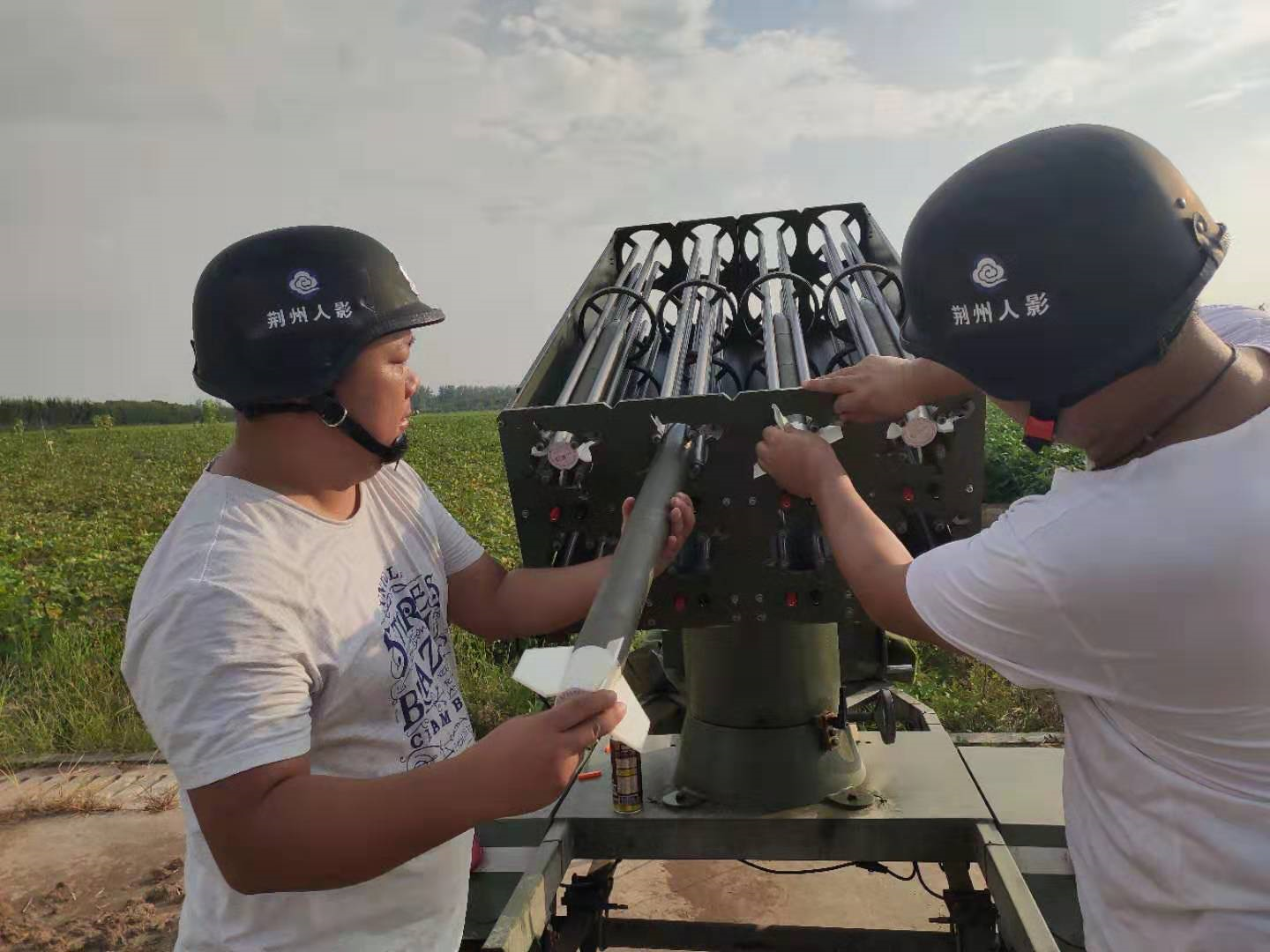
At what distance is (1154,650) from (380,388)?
4.53 ft

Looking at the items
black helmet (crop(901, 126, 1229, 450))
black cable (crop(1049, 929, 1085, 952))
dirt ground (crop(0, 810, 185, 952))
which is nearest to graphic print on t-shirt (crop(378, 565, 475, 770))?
black helmet (crop(901, 126, 1229, 450))

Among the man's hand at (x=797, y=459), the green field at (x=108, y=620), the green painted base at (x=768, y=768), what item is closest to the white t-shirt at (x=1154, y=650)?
the man's hand at (x=797, y=459)

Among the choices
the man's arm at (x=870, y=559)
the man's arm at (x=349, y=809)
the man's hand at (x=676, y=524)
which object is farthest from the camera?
the man's hand at (x=676, y=524)

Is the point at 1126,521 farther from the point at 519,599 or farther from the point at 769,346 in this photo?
the point at 769,346

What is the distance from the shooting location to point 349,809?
1449mm

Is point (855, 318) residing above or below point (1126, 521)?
above

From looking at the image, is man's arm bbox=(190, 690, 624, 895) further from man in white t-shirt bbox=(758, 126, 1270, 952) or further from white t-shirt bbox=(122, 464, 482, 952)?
man in white t-shirt bbox=(758, 126, 1270, 952)

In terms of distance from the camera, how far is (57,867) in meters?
4.86

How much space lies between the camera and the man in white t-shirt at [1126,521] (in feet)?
4.35

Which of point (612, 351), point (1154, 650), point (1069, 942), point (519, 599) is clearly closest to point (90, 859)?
point (519, 599)

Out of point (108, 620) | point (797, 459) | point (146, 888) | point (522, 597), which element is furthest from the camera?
point (108, 620)

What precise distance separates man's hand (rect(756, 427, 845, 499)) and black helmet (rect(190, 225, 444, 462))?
824mm

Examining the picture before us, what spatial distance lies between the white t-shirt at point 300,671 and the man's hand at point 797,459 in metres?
0.79

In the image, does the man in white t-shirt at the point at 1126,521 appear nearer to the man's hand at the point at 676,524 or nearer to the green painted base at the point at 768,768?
the man's hand at the point at 676,524
